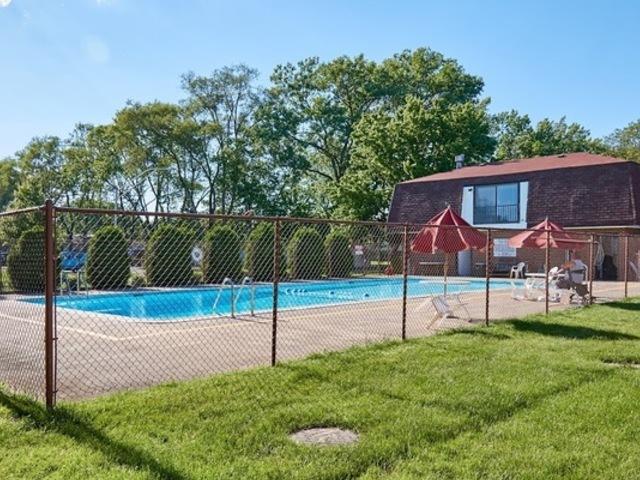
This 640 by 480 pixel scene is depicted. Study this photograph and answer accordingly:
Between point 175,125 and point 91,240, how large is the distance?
21.5 m

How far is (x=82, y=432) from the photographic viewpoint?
431 cm

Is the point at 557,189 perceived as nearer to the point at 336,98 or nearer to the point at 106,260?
the point at 106,260

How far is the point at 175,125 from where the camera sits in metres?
37.2

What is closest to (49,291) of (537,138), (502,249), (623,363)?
(623,363)

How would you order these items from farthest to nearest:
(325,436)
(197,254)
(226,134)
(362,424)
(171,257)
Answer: (226,134)
(171,257)
(197,254)
(362,424)
(325,436)

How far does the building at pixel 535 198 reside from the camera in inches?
965

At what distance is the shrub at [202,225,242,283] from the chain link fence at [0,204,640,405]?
64 millimetres

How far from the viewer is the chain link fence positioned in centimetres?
642

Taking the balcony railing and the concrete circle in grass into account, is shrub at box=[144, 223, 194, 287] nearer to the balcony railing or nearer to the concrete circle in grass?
the concrete circle in grass

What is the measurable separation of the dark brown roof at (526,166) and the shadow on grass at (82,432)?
84.4 feet

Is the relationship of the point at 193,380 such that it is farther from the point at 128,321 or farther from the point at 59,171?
the point at 59,171

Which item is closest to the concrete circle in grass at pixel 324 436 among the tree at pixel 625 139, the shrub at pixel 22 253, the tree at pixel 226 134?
the shrub at pixel 22 253

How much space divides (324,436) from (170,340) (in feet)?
15.8

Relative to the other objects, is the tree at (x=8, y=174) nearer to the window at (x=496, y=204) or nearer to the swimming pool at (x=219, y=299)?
the window at (x=496, y=204)
